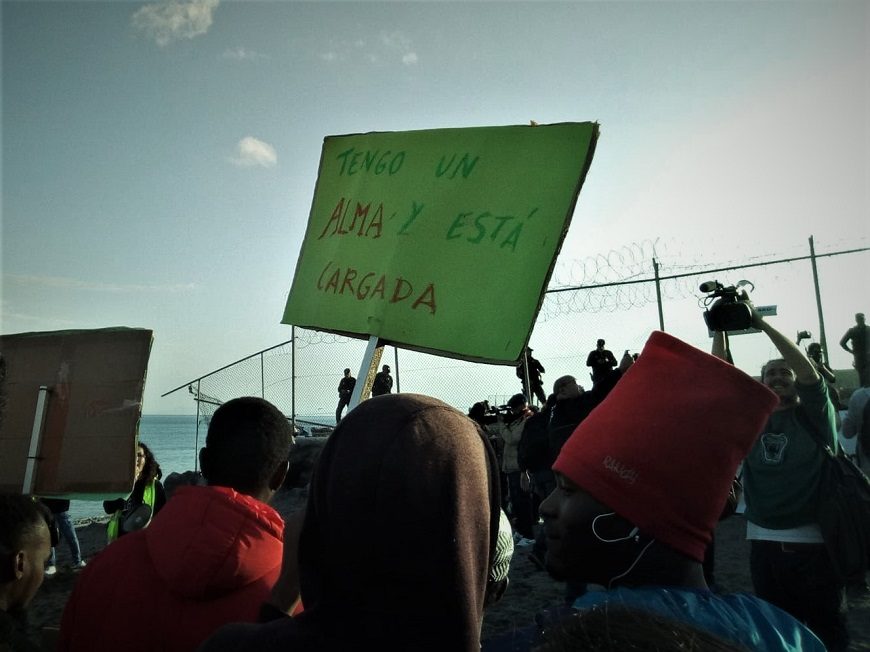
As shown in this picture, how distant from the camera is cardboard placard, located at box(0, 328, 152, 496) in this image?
276 centimetres

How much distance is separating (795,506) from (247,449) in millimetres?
2408

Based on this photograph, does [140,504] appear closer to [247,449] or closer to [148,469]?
[148,469]

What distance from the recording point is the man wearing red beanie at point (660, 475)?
60.1 inches

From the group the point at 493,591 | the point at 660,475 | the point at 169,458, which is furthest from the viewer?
the point at 169,458

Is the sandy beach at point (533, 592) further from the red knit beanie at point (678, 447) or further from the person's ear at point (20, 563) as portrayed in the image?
the person's ear at point (20, 563)

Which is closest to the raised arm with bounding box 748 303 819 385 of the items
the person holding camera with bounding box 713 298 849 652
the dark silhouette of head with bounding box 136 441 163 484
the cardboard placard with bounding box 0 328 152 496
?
the person holding camera with bounding box 713 298 849 652

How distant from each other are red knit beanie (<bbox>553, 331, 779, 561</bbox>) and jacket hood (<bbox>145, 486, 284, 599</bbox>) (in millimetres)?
833

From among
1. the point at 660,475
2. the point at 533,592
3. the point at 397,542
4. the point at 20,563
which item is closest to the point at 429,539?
the point at 397,542

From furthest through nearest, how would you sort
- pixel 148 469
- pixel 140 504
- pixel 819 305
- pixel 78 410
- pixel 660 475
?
pixel 819 305, pixel 148 469, pixel 140 504, pixel 78 410, pixel 660 475

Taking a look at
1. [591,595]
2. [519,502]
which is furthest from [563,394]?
[591,595]

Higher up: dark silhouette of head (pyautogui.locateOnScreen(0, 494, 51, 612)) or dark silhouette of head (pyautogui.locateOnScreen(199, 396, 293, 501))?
dark silhouette of head (pyautogui.locateOnScreen(199, 396, 293, 501))

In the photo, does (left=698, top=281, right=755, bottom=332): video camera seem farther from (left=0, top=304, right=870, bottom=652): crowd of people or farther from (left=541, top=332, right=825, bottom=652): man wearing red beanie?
(left=541, top=332, right=825, bottom=652): man wearing red beanie

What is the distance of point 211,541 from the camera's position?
63.6 inches

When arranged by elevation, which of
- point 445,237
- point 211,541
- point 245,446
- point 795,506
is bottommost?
point 795,506
